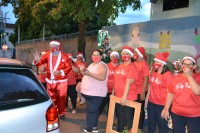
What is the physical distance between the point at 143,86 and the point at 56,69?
1.91 metres

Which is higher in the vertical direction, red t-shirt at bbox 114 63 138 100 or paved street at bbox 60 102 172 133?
red t-shirt at bbox 114 63 138 100

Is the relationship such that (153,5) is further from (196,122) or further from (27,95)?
(27,95)

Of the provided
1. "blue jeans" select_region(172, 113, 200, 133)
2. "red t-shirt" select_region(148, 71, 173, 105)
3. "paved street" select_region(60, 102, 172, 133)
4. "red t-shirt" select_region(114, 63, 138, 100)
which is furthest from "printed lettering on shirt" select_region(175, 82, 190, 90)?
"paved street" select_region(60, 102, 172, 133)

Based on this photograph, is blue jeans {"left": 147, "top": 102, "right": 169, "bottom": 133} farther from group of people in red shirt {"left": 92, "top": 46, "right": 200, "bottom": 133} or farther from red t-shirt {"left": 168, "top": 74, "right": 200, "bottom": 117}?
red t-shirt {"left": 168, "top": 74, "right": 200, "bottom": 117}

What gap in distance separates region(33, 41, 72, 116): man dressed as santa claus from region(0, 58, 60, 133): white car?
9.73 ft

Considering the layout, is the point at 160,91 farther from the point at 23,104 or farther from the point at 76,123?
the point at 23,104

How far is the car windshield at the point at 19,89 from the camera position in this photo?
3.42 meters

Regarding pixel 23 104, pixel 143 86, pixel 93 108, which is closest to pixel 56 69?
pixel 93 108

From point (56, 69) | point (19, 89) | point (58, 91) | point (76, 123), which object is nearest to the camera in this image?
point (19, 89)

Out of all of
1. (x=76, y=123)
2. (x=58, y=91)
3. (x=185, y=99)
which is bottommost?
(x=76, y=123)

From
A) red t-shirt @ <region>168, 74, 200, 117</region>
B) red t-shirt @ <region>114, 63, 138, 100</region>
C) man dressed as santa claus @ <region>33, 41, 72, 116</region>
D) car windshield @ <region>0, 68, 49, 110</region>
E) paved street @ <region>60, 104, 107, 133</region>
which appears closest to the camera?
car windshield @ <region>0, 68, 49, 110</region>

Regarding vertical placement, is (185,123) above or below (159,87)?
below

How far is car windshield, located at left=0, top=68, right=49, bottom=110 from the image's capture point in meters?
3.42

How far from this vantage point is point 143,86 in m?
6.40
